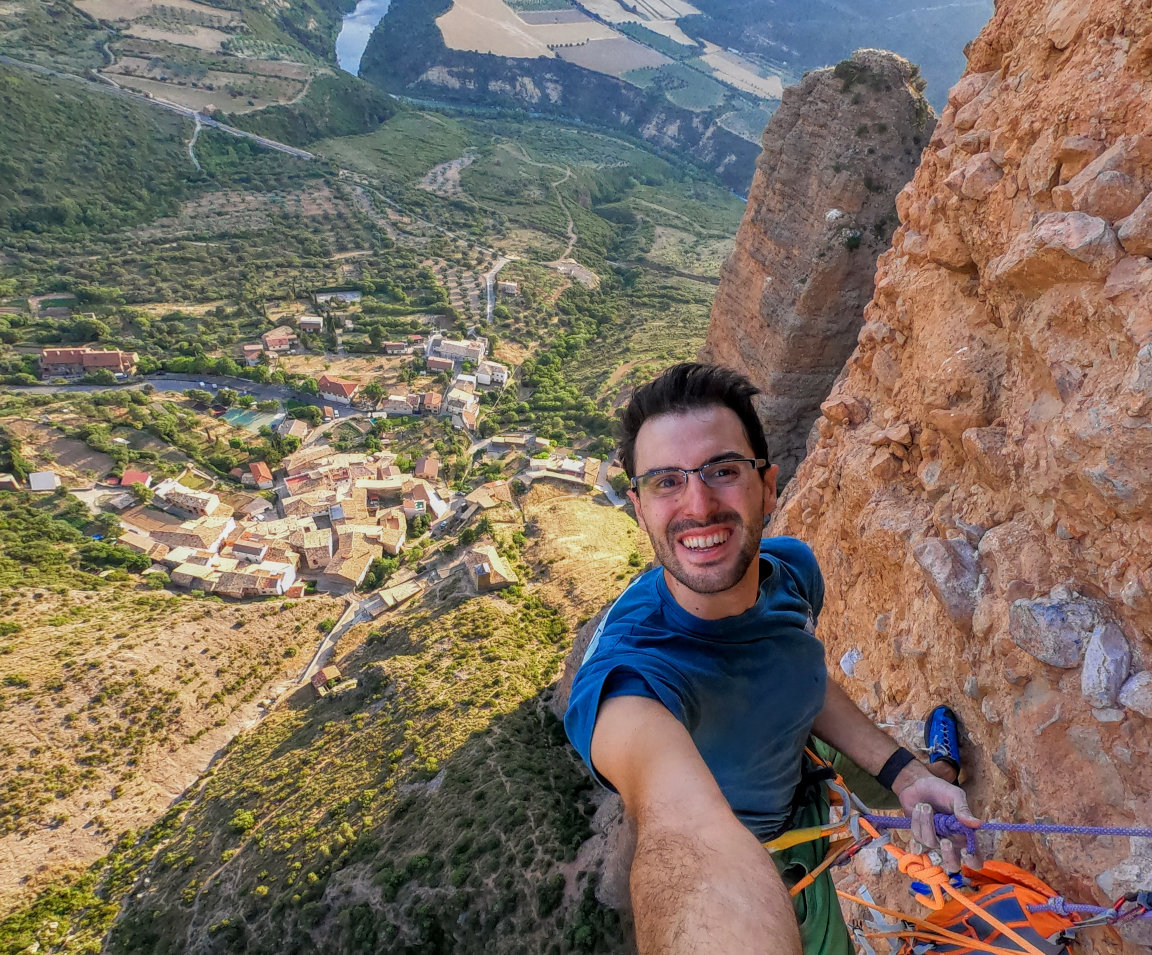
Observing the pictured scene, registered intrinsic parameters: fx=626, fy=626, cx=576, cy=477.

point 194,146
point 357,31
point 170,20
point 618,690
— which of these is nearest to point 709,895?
point 618,690

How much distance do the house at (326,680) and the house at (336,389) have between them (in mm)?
27790

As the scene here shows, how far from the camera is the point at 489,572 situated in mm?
25750

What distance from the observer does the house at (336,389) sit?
47750 millimetres

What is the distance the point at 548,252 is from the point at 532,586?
54507mm

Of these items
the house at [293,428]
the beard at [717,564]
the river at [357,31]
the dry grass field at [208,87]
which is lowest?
the house at [293,428]

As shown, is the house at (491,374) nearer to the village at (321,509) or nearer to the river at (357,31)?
the village at (321,509)

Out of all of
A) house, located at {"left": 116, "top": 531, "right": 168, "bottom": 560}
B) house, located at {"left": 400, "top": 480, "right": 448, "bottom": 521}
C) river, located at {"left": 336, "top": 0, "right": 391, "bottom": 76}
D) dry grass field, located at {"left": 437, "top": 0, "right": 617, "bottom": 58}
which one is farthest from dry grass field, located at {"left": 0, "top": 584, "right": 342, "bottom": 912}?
river, located at {"left": 336, "top": 0, "right": 391, "bottom": 76}

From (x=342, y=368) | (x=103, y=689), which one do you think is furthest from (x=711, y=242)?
(x=103, y=689)

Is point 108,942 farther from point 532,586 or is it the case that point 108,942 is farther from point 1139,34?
point 1139,34

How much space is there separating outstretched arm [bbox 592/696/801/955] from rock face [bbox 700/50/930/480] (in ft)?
51.8

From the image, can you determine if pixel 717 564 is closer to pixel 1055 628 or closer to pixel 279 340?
pixel 1055 628

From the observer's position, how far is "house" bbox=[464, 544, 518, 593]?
25.6 m

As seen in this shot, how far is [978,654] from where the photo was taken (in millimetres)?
4648

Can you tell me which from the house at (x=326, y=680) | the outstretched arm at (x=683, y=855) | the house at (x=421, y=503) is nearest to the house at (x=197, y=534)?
the house at (x=421, y=503)
